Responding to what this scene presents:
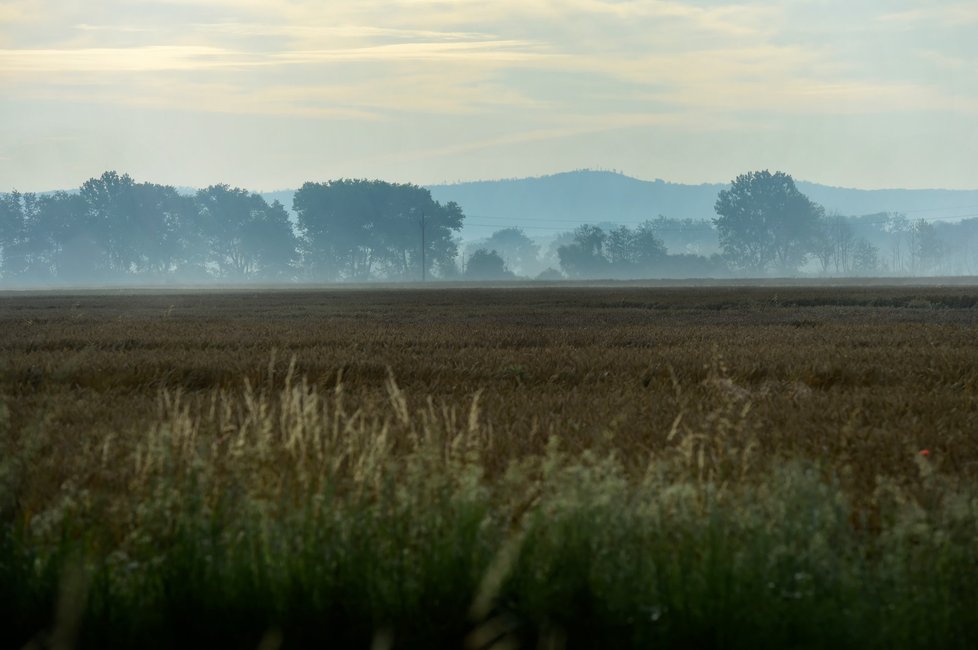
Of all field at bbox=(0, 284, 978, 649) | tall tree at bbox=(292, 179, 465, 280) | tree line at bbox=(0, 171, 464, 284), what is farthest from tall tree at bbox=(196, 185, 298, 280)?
field at bbox=(0, 284, 978, 649)

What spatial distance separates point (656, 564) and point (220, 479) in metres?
2.65

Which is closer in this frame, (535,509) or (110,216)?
(535,509)

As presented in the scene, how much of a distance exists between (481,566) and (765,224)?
7091 inches

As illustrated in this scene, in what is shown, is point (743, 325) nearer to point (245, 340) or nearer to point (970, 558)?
point (245, 340)

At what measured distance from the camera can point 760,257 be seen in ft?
590

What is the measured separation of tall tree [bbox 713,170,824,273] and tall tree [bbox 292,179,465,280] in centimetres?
4145

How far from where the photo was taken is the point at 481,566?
5828 mm

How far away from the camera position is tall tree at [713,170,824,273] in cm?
17975

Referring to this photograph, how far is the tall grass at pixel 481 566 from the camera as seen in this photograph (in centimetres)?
549

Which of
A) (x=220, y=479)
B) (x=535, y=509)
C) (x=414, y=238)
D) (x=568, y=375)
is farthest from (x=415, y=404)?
(x=414, y=238)

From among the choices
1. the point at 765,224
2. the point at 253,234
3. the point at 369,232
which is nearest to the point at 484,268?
the point at 369,232

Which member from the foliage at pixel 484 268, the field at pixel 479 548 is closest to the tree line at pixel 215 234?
Answer: the foliage at pixel 484 268

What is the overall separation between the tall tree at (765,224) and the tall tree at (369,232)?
136 ft

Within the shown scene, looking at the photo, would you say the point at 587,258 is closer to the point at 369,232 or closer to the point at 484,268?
the point at 484,268
